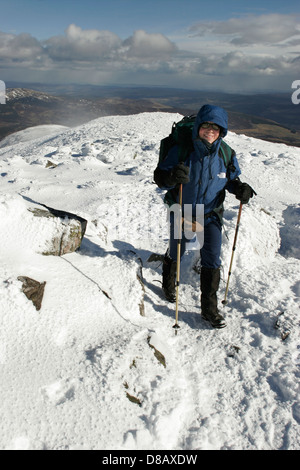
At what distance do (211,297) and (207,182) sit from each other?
1.90 meters

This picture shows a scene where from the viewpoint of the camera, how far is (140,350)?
154 inches

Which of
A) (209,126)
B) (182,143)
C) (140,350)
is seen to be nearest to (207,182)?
(182,143)

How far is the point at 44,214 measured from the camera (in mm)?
5535

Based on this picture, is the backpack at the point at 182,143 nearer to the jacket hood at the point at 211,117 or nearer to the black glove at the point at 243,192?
the jacket hood at the point at 211,117

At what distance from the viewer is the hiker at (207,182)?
4207 mm

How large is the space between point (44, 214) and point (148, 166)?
8.32m

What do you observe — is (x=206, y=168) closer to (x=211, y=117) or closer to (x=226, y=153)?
(x=226, y=153)

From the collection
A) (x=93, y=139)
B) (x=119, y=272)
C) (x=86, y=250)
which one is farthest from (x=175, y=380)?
(x=93, y=139)

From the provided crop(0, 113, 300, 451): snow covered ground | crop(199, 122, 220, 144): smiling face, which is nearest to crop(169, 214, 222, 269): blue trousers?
crop(0, 113, 300, 451): snow covered ground

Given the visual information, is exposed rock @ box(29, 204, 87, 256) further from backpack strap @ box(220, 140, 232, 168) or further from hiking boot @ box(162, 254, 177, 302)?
backpack strap @ box(220, 140, 232, 168)

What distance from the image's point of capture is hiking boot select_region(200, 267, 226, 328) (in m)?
4.89

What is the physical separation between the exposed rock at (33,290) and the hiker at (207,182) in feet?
7.53

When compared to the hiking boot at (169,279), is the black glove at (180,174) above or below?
above

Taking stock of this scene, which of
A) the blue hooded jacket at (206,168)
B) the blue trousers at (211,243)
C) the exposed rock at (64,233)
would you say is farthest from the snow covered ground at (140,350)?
the blue hooded jacket at (206,168)
